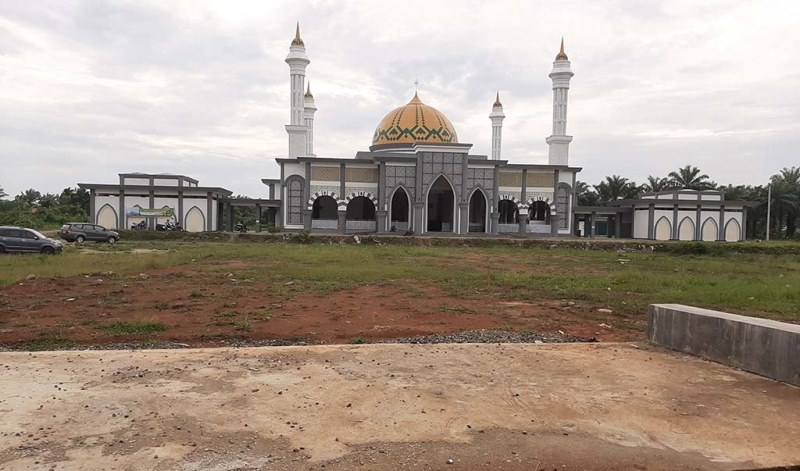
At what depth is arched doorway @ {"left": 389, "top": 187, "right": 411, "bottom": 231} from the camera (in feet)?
156

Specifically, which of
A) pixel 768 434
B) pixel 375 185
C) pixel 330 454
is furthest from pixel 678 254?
pixel 330 454

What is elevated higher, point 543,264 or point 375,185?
point 375,185

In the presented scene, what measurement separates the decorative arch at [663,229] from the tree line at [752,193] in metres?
6.43

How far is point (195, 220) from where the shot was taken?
1753 inches

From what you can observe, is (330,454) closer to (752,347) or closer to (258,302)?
(752,347)

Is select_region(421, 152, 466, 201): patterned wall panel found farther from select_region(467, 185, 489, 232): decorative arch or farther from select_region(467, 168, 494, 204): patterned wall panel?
select_region(467, 185, 489, 232): decorative arch

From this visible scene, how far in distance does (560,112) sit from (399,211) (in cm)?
1681

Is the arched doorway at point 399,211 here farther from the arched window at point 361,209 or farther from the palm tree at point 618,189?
the palm tree at point 618,189

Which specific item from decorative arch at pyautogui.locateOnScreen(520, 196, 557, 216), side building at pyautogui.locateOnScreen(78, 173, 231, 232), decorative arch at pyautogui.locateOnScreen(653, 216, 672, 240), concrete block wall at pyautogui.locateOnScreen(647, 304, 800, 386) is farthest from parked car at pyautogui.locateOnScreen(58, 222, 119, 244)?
decorative arch at pyautogui.locateOnScreen(653, 216, 672, 240)

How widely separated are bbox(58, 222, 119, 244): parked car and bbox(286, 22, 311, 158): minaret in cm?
1955

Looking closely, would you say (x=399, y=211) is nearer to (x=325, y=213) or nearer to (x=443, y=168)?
(x=443, y=168)

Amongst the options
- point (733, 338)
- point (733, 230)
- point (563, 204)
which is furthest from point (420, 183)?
point (733, 338)

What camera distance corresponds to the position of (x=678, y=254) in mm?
→ 30375

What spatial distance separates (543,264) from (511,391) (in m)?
17.2
